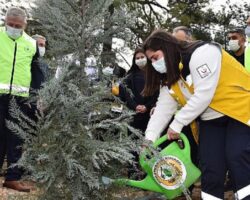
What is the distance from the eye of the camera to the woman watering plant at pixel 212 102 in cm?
341

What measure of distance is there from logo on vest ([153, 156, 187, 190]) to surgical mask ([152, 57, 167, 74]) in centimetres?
62

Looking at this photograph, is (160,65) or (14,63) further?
(14,63)

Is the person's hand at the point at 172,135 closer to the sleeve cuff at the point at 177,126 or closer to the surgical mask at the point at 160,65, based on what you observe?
the sleeve cuff at the point at 177,126

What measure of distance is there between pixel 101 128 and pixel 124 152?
0.29 m

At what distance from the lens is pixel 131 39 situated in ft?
11.2

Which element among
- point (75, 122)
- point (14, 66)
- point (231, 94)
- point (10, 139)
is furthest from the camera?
point (10, 139)

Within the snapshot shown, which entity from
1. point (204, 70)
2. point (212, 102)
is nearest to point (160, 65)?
point (204, 70)

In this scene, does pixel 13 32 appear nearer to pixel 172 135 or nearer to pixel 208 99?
pixel 172 135

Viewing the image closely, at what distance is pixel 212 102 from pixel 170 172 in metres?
0.57

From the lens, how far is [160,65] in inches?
140

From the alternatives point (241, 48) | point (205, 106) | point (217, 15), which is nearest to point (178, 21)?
point (217, 15)

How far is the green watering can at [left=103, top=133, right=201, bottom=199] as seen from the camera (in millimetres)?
3492

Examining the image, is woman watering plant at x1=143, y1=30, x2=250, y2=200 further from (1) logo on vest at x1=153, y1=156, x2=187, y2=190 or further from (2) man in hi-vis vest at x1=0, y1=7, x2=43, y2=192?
(2) man in hi-vis vest at x1=0, y1=7, x2=43, y2=192

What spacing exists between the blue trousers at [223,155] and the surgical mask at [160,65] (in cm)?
48
